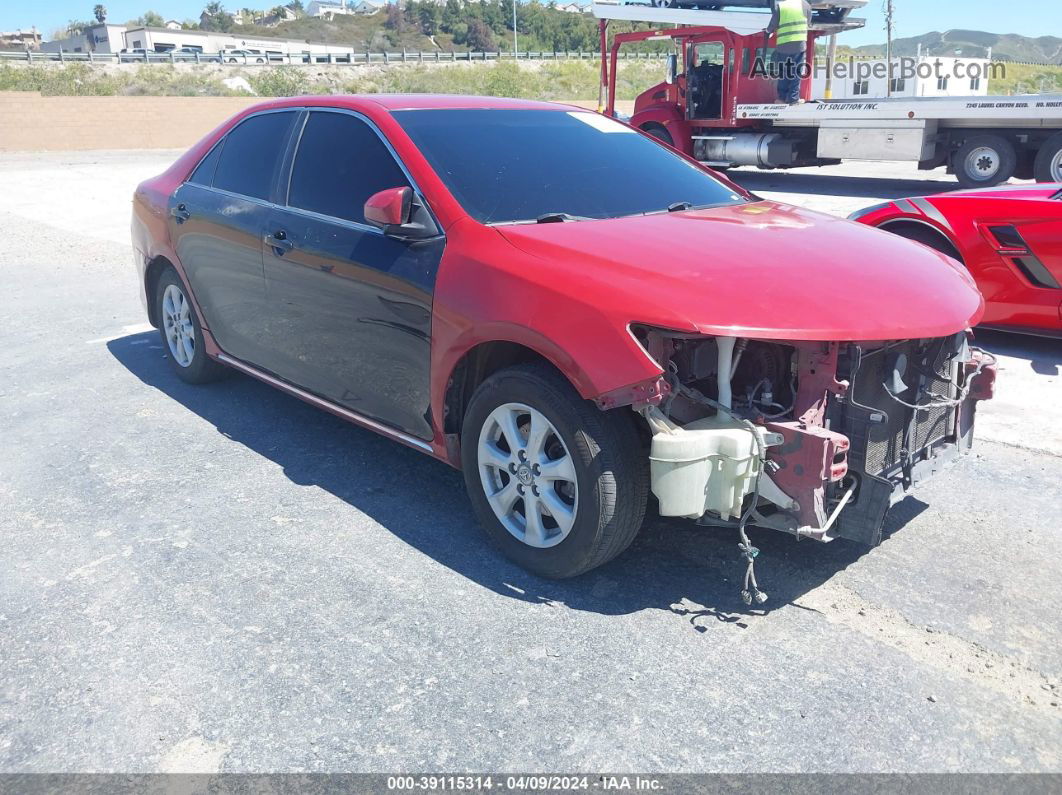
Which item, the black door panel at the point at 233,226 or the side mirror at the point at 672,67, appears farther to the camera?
the side mirror at the point at 672,67

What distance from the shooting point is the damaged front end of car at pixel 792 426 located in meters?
3.02

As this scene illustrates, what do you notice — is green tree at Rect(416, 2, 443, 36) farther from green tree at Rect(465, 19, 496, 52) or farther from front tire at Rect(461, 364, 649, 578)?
front tire at Rect(461, 364, 649, 578)

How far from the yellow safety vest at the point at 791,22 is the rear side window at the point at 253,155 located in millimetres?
14059

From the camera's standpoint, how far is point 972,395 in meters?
3.72

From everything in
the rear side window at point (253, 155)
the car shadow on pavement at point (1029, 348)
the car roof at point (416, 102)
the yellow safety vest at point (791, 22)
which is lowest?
the car shadow on pavement at point (1029, 348)

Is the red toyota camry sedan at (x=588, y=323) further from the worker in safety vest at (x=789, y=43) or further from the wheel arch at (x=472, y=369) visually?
the worker in safety vest at (x=789, y=43)

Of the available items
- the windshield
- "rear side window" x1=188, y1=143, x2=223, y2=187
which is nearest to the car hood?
the windshield

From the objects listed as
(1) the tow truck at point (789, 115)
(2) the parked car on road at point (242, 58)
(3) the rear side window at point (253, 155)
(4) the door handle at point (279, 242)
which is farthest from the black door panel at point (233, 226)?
(2) the parked car on road at point (242, 58)

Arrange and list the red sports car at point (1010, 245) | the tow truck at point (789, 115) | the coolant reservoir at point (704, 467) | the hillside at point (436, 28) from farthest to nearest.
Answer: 1. the hillside at point (436, 28)
2. the tow truck at point (789, 115)
3. the red sports car at point (1010, 245)
4. the coolant reservoir at point (704, 467)

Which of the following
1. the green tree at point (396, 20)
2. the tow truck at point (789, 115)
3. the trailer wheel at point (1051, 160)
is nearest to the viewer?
the trailer wheel at point (1051, 160)

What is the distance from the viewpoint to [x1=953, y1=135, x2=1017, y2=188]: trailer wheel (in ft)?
51.9

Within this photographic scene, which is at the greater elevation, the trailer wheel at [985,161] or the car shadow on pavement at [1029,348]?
the trailer wheel at [985,161]

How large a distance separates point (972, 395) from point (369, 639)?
2467 millimetres

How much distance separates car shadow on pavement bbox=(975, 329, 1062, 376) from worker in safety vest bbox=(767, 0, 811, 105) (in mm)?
11691
